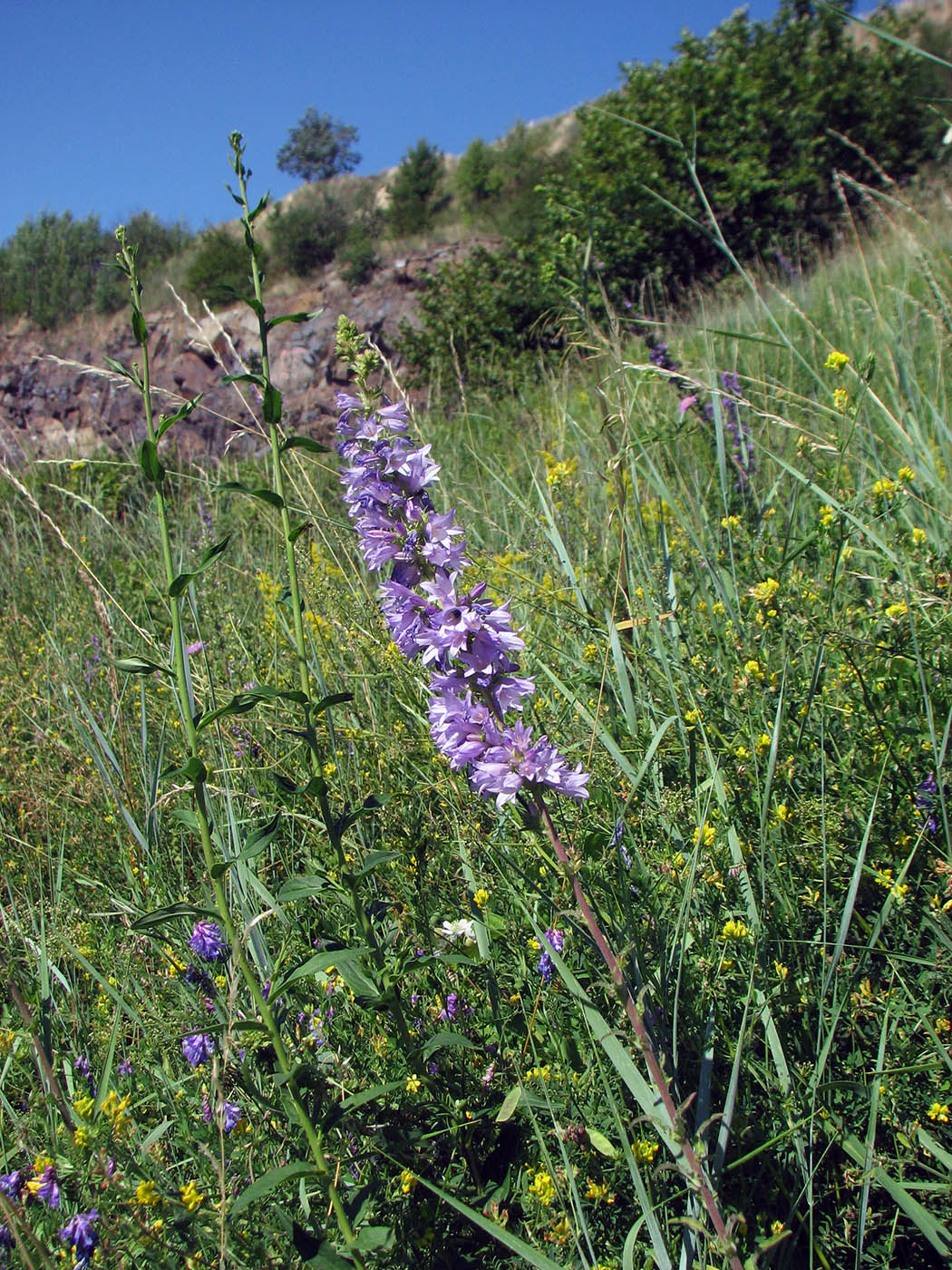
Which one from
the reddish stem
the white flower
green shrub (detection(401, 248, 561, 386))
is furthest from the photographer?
green shrub (detection(401, 248, 561, 386))

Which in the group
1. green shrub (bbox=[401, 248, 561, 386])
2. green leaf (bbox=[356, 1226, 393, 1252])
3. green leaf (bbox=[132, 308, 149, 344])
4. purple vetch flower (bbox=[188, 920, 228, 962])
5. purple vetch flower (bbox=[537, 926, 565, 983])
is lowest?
purple vetch flower (bbox=[537, 926, 565, 983])

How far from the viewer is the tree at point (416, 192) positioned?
21.5 m

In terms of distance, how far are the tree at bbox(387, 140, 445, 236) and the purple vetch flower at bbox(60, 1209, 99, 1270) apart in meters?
22.3

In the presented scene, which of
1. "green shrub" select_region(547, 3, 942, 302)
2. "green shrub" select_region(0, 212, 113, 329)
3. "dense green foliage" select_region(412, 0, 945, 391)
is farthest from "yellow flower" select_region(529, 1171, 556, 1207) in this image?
"green shrub" select_region(0, 212, 113, 329)

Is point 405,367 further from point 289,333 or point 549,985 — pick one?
point 549,985

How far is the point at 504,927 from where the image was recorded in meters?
1.62

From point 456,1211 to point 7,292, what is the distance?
2628 cm

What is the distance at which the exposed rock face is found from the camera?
12.7 metres

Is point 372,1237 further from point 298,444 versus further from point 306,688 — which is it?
point 298,444

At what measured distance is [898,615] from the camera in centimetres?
192

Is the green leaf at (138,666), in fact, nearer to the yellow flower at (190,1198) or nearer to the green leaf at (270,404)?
the green leaf at (270,404)

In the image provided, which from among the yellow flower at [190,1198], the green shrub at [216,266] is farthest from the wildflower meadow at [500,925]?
the green shrub at [216,266]

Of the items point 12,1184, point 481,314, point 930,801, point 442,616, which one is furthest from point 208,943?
point 481,314

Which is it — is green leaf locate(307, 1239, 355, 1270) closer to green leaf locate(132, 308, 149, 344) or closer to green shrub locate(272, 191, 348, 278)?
green leaf locate(132, 308, 149, 344)
